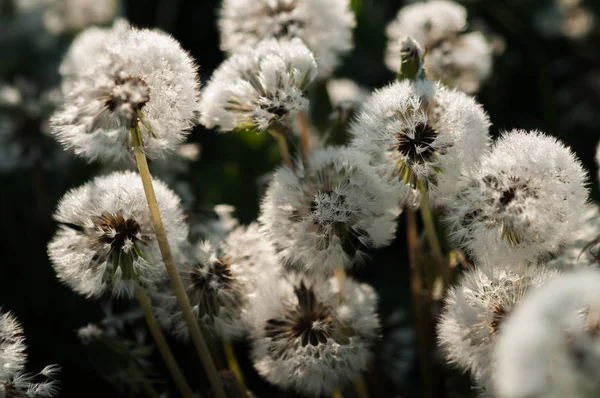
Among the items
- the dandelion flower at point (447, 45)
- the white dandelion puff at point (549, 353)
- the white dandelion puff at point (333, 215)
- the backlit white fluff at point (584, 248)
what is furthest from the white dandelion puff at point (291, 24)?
the white dandelion puff at point (549, 353)

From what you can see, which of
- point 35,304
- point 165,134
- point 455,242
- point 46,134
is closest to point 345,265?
point 455,242

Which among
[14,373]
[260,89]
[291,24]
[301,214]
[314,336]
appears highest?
[291,24]

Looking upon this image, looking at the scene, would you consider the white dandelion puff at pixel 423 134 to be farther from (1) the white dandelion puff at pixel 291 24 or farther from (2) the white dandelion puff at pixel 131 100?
(1) the white dandelion puff at pixel 291 24

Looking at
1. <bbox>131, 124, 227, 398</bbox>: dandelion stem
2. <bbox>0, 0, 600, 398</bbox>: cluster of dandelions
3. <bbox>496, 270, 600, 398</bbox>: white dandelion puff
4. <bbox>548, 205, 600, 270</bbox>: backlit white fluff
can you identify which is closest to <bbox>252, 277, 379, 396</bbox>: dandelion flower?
<bbox>0, 0, 600, 398</bbox>: cluster of dandelions

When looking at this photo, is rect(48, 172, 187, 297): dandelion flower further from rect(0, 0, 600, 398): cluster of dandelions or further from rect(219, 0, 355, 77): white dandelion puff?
rect(219, 0, 355, 77): white dandelion puff

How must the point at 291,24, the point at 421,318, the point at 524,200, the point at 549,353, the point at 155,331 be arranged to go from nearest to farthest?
the point at 549,353, the point at 524,200, the point at 155,331, the point at 421,318, the point at 291,24

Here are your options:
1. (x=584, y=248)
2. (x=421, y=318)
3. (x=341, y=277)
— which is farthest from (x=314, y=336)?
(x=584, y=248)

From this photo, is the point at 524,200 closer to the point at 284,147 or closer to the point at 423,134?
the point at 423,134
